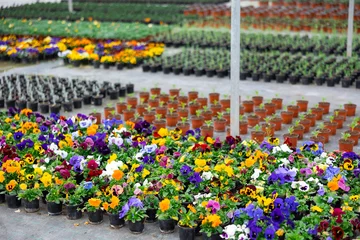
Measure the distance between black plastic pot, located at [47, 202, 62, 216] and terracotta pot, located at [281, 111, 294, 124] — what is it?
4.25m

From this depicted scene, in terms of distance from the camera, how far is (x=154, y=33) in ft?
54.2

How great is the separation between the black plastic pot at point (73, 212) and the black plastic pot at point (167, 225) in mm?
924

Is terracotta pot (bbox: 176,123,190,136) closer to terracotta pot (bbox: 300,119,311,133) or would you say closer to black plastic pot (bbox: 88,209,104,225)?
terracotta pot (bbox: 300,119,311,133)

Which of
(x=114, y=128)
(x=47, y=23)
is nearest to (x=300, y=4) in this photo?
(x=47, y=23)

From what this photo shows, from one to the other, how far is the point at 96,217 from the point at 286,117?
164 inches

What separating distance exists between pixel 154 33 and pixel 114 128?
9205 millimetres

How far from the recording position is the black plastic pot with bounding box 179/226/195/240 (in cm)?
530

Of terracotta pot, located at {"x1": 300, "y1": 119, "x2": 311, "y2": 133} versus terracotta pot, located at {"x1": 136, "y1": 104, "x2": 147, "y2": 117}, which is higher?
terracotta pot, located at {"x1": 136, "y1": 104, "x2": 147, "y2": 117}

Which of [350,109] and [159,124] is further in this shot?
[350,109]

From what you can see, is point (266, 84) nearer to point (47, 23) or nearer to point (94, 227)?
point (94, 227)

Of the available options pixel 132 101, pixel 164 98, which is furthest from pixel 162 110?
pixel 132 101

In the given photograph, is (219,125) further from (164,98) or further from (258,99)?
(164,98)

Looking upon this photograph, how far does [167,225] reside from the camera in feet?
18.2

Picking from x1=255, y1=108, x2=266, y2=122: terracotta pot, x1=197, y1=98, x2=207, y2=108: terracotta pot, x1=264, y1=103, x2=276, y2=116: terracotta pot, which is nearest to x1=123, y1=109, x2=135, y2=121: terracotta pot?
x1=197, y1=98, x2=207, y2=108: terracotta pot
